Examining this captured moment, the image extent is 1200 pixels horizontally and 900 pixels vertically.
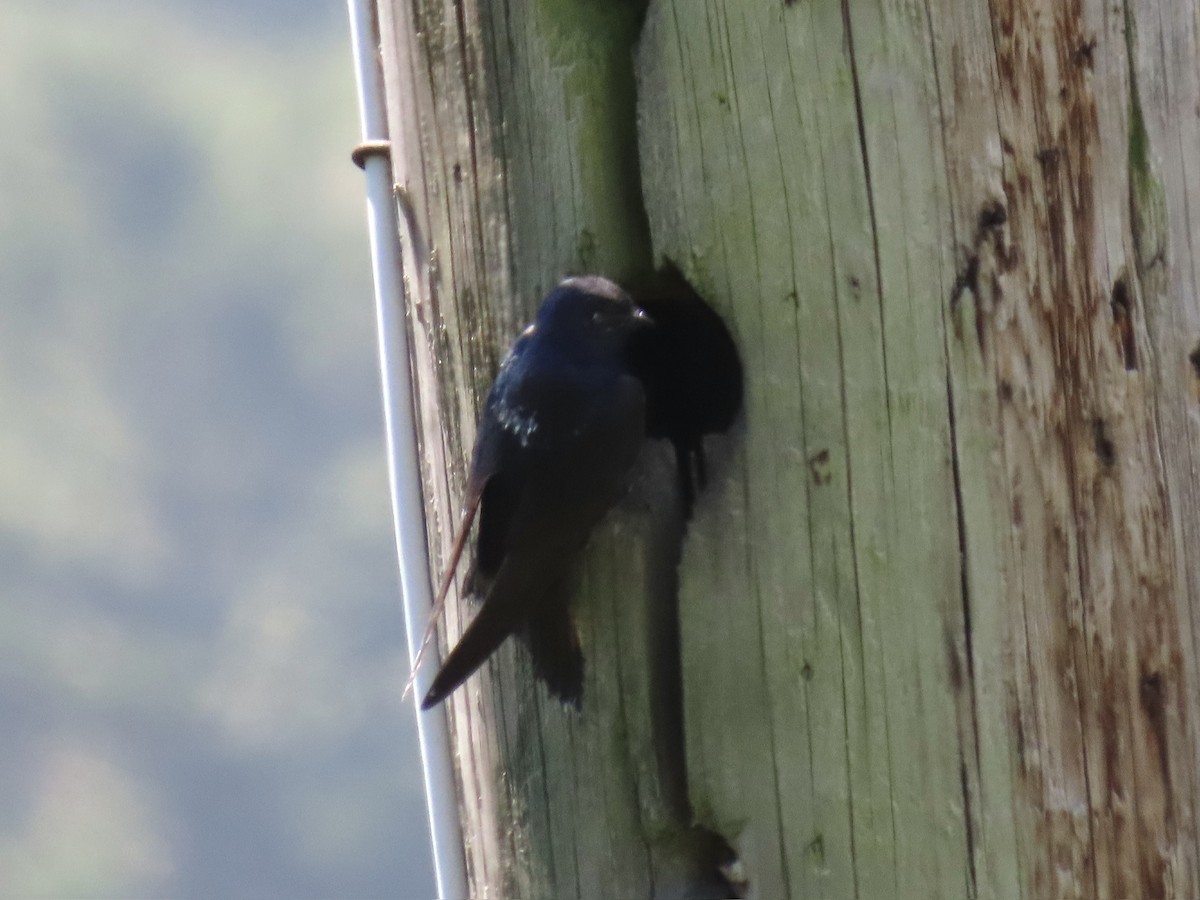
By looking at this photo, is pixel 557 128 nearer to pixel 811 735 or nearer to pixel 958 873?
pixel 811 735

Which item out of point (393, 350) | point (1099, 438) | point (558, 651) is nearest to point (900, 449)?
point (1099, 438)

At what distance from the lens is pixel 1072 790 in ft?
5.19

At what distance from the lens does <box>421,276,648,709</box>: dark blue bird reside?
173cm

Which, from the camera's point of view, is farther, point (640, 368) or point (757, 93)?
point (640, 368)

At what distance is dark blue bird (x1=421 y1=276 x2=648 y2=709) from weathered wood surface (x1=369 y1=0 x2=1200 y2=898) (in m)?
0.05

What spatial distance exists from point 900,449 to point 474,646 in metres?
0.53

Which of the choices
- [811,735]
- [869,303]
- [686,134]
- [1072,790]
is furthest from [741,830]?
[686,134]

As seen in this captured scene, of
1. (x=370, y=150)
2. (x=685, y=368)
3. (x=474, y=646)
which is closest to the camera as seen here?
(x=474, y=646)

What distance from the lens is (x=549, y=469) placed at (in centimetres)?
179

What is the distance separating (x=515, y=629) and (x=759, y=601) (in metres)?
0.29

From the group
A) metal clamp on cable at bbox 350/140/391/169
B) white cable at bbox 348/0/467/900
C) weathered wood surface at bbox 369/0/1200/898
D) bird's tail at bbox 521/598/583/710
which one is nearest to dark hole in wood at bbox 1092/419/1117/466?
weathered wood surface at bbox 369/0/1200/898

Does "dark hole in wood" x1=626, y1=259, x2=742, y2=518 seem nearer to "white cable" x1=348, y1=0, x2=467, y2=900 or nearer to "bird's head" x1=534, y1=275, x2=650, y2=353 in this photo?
"bird's head" x1=534, y1=275, x2=650, y2=353

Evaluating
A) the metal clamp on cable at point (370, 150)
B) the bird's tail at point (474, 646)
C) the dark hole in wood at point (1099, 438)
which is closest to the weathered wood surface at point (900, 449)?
the dark hole in wood at point (1099, 438)

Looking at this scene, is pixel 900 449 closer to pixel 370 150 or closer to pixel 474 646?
pixel 474 646
